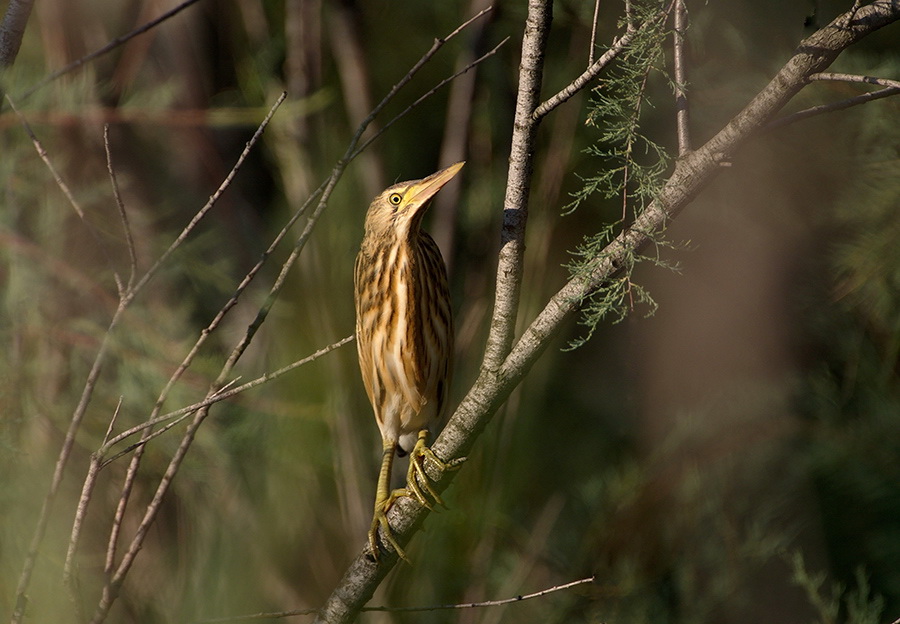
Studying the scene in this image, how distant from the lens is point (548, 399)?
4199 millimetres

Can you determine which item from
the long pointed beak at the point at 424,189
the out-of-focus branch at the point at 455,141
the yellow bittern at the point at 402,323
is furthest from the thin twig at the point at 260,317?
the out-of-focus branch at the point at 455,141

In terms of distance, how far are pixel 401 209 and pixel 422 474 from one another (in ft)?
2.38

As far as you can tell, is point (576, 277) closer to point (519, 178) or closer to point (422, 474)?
point (519, 178)

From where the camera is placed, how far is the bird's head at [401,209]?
2.34m

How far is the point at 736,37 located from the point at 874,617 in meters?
1.97

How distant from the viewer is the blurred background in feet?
10.4

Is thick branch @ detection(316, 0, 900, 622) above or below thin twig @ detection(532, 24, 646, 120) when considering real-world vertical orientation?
below

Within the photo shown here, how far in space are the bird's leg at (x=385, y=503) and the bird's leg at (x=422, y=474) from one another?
4 cm

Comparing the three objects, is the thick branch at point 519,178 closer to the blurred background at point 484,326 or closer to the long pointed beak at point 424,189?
the long pointed beak at point 424,189

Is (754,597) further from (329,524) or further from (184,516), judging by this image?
(184,516)

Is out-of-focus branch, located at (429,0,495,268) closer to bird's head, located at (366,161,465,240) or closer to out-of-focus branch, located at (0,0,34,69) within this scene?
bird's head, located at (366,161,465,240)

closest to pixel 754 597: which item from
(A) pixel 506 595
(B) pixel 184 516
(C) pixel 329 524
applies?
(A) pixel 506 595

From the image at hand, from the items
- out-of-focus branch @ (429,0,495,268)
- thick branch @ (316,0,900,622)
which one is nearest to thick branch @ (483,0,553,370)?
thick branch @ (316,0,900,622)

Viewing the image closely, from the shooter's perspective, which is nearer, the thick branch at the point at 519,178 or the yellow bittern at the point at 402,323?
the thick branch at the point at 519,178
